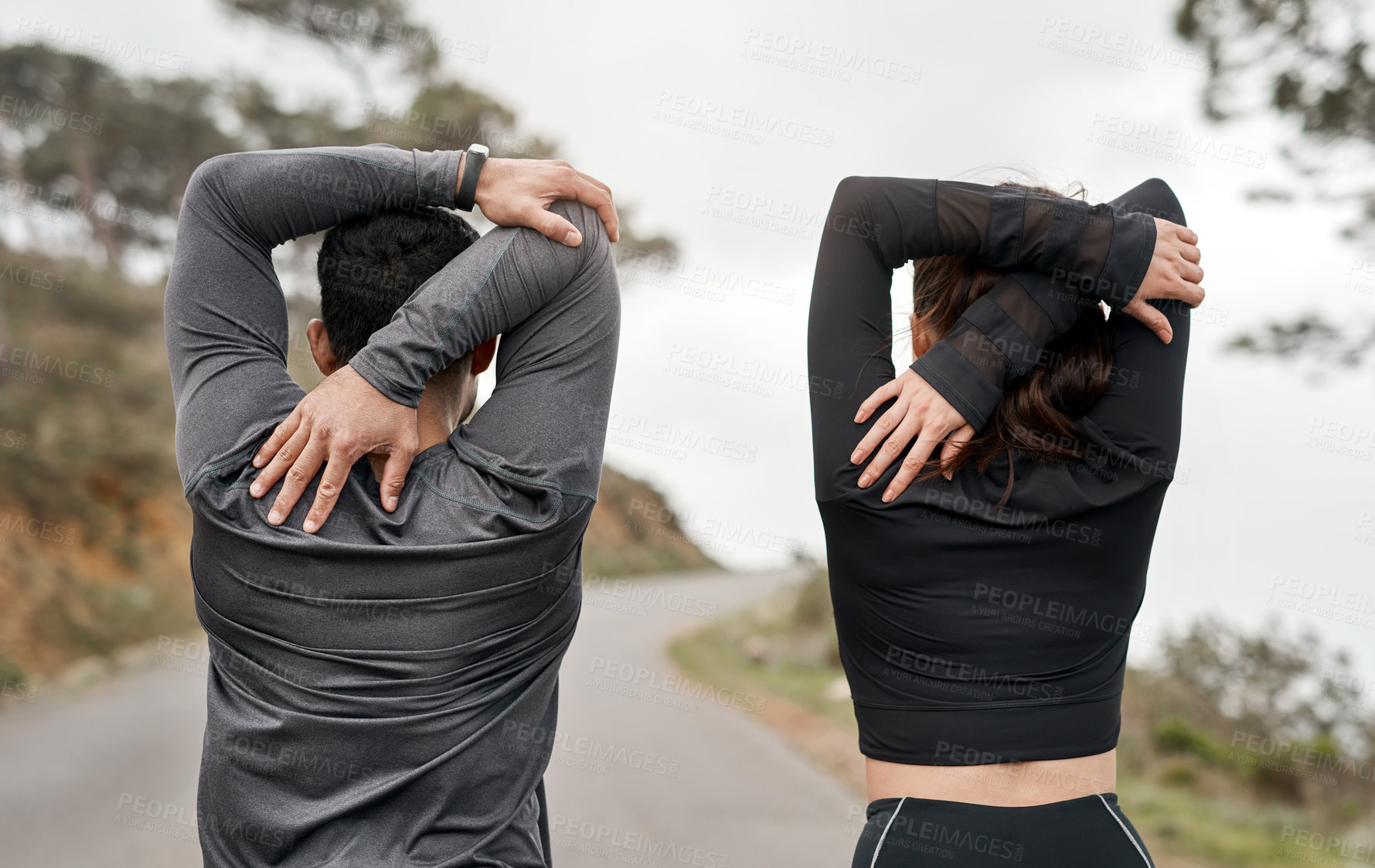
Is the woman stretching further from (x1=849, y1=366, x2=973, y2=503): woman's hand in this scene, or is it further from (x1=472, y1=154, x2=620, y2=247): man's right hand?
(x1=472, y1=154, x2=620, y2=247): man's right hand

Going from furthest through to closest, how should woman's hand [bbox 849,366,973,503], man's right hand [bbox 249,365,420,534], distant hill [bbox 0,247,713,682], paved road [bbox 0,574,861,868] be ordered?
distant hill [bbox 0,247,713,682] < paved road [bbox 0,574,861,868] < woman's hand [bbox 849,366,973,503] < man's right hand [bbox 249,365,420,534]

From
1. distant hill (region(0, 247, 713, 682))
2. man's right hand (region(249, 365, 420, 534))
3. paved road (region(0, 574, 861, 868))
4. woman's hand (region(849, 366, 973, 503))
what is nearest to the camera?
man's right hand (region(249, 365, 420, 534))

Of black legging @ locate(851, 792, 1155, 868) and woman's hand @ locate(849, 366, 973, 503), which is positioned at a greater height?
woman's hand @ locate(849, 366, 973, 503)

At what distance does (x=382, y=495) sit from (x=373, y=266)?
0.42 m

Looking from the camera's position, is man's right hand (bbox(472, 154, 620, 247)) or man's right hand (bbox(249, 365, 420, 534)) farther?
man's right hand (bbox(472, 154, 620, 247))

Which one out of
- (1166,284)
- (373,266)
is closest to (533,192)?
(373,266)

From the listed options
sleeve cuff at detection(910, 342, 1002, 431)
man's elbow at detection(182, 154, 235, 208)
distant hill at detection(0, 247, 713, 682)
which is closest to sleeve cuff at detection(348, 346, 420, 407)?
man's elbow at detection(182, 154, 235, 208)

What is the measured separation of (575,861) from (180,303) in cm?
423

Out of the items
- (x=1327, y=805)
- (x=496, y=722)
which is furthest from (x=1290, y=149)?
(x=496, y=722)

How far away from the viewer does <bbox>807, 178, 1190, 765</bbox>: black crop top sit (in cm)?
152

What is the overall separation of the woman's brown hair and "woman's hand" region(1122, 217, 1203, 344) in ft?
0.30

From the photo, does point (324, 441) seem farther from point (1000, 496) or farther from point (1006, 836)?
point (1006, 836)

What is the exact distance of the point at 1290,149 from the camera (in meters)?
6.07

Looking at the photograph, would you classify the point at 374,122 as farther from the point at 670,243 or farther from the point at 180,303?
the point at 180,303
